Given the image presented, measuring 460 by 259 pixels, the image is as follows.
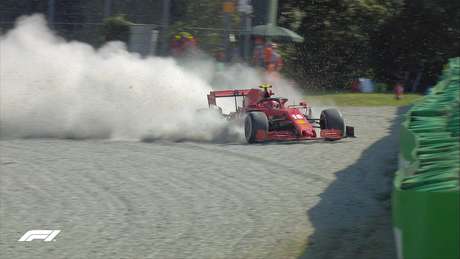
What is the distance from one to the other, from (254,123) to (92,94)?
368cm

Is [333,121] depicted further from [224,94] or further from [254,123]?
[224,94]

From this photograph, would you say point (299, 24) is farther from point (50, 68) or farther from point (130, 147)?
point (130, 147)

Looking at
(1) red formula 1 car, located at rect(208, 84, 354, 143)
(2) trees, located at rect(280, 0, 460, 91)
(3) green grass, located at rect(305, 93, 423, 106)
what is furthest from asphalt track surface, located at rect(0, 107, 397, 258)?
(2) trees, located at rect(280, 0, 460, 91)

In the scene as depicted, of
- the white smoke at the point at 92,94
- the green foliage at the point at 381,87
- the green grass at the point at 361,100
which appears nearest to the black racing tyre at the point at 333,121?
the white smoke at the point at 92,94

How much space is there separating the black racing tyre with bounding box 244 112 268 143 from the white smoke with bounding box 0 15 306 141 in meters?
0.81

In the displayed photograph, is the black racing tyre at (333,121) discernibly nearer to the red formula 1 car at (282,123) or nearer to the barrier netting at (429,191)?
the red formula 1 car at (282,123)

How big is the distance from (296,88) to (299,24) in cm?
247

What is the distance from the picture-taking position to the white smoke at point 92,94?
14.0m

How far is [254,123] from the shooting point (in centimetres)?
1256

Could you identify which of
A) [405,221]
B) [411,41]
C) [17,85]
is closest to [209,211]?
[405,221]

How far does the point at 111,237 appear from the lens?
26.1ft

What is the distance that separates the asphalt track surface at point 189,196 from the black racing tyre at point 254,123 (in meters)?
0.26

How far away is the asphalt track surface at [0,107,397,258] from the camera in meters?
7.59

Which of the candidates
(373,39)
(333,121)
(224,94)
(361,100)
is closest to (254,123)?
(333,121)
